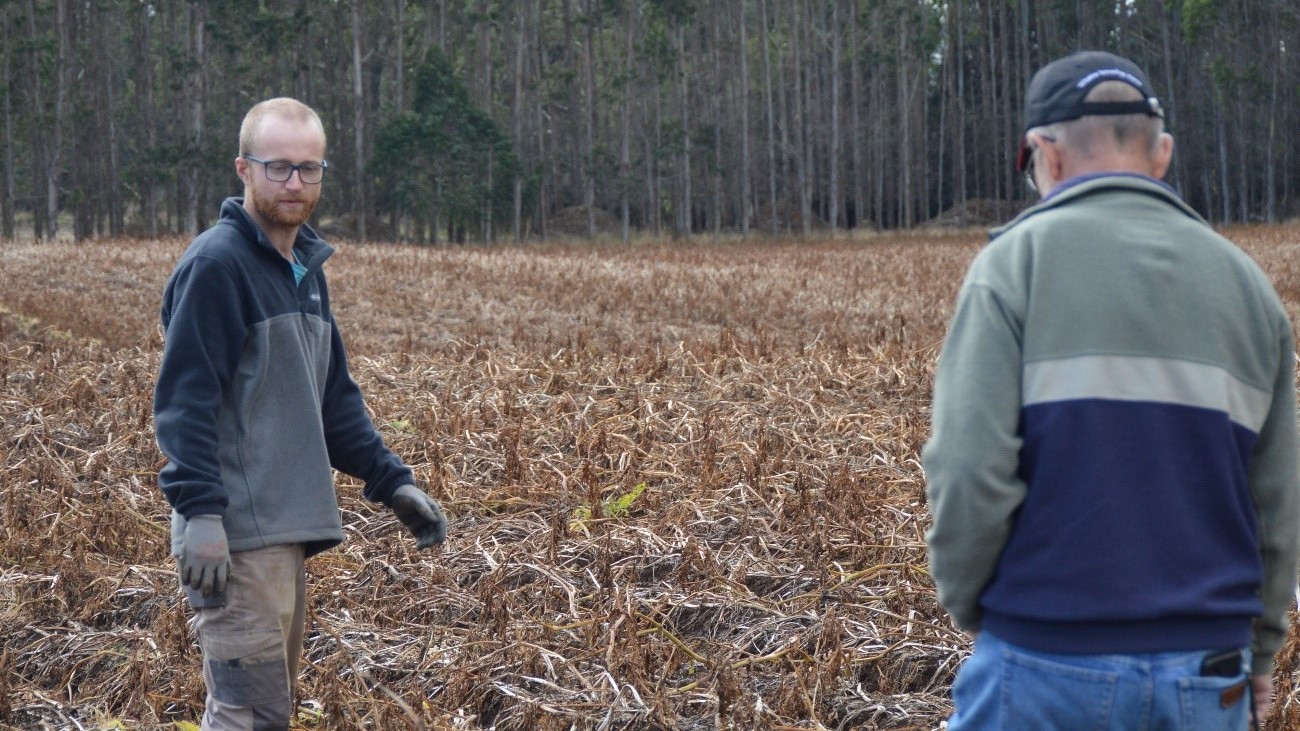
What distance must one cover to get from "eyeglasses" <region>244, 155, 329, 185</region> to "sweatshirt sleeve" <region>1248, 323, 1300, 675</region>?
2171 millimetres

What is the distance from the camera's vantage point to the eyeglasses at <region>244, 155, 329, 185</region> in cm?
315

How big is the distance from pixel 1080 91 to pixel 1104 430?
1.86 ft

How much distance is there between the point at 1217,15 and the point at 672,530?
50.9 meters

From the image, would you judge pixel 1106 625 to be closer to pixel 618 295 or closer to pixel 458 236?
pixel 618 295

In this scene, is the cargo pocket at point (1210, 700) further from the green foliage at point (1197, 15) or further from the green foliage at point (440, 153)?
the green foliage at point (1197, 15)

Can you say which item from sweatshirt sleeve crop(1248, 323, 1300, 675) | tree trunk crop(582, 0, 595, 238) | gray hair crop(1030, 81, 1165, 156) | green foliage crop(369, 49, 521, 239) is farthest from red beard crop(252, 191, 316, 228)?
tree trunk crop(582, 0, 595, 238)

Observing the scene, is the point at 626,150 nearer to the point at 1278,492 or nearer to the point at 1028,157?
the point at 1028,157

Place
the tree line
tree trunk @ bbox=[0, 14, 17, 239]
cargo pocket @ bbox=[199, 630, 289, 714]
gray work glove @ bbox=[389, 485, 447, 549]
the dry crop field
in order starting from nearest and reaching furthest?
1. cargo pocket @ bbox=[199, 630, 289, 714]
2. gray work glove @ bbox=[389, 485, 447, 549]
3. the dry crop field
4. tree trunk @ bbox=[0, 14, 17, 239]
5. the tree line

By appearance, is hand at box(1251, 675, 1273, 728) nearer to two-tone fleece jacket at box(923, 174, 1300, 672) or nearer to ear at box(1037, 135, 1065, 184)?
two-tone fleece jacket at box(923, 174, 1300, 672)

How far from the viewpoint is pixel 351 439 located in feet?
11.6

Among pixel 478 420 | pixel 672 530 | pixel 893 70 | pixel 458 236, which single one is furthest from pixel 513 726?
pixel 893 70

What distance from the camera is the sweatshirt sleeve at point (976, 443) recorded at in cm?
200

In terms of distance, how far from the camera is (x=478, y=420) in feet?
26.1

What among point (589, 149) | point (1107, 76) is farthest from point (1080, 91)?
point (589, 149)
